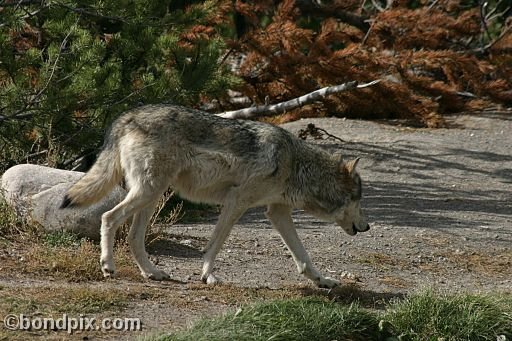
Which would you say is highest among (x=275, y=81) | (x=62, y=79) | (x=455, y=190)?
(x=62, y=79)

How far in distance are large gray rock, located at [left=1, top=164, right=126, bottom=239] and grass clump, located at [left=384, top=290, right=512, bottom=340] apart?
3179 mm

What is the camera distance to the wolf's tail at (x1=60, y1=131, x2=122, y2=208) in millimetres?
8078

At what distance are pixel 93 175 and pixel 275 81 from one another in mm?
7733

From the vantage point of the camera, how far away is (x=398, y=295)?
8.38 meters

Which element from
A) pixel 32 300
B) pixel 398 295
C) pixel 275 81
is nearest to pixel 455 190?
pixel 275 81

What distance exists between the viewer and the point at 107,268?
7.87 metres

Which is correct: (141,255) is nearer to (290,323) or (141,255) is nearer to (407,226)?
(290,323)

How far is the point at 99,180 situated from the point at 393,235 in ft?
13.0

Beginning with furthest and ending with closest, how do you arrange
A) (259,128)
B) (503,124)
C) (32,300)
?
1. (503,124)
2. (259,128)
3. (32,300)

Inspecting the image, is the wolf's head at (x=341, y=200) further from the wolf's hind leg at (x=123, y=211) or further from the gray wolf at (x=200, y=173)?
the wolf's hind leg at (x=123, y=211)

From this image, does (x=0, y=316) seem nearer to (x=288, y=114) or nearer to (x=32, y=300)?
(x=32, y=300)

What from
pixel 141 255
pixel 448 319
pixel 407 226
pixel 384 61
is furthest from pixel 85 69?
pixel 384 61

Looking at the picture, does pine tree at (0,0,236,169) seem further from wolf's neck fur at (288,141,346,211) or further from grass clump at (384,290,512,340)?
grass clump at (384,290,512,340)

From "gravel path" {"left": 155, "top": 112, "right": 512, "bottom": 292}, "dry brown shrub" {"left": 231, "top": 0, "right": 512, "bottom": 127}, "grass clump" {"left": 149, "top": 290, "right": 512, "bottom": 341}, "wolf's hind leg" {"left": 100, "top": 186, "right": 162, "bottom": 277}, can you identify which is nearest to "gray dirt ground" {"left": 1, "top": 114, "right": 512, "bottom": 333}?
"gravel path" {"left": 155, "top": 112, "right": 512, "bottom": 292}
